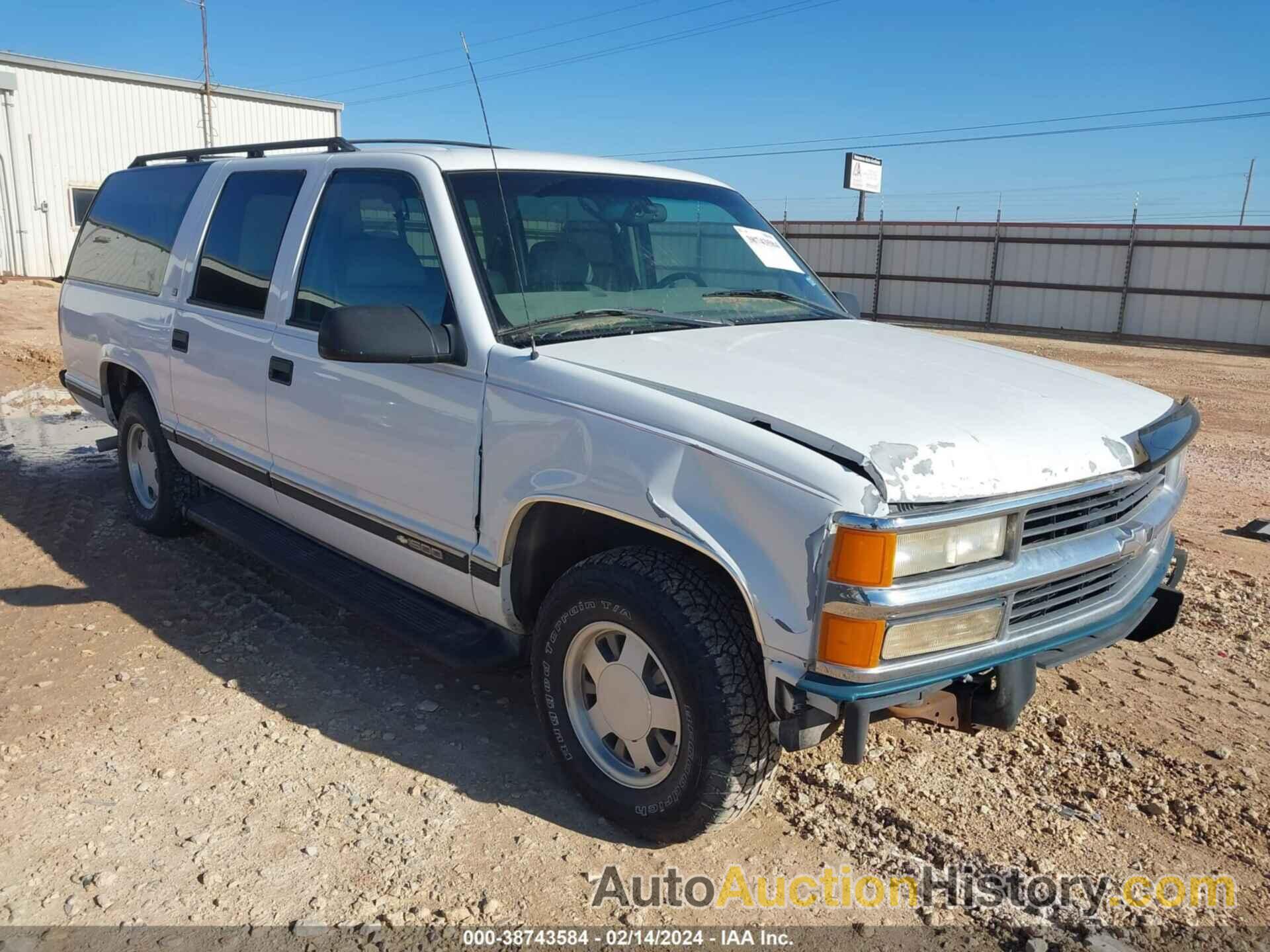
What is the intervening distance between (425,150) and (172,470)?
267 centimetres

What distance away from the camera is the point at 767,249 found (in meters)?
4.48

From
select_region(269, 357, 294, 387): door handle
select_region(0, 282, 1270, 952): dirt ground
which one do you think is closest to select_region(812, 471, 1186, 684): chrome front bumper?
select_region(0, 282, 1270, 952): dirt ground

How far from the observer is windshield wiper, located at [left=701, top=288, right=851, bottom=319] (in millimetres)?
4051

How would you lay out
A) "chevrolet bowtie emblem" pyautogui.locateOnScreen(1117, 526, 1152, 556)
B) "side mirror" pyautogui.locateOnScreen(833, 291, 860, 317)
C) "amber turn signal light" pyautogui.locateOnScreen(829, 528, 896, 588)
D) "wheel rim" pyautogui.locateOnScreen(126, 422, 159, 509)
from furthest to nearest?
"wheel rim" pyautogui.locateOnScreen(126, 422, 159, 509) < "side mirror" pyautogui.locateOnScreen(833, 291, 860, 317) < "chevrolet bowtie emblem" pyautogui.locateOnScreen(1117, 526, 1152, 556) < "amber turn signal light" pyautogui.locateOnScreen(829, 528, 896, 588)

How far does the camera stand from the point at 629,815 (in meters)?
3.09

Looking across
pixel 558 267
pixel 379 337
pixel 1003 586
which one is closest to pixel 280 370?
pixel 379 337

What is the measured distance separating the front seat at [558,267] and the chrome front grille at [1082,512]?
1782mm

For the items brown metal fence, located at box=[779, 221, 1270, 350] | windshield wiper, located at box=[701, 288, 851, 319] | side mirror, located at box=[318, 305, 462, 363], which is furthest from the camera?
brown metal fence, located at box=[779, 221, 1270, 350]

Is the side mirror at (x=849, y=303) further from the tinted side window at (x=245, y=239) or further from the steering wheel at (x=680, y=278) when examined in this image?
the tinted side window at (x=245, y=239)

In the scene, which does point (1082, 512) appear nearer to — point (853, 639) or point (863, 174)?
point (853, 639)

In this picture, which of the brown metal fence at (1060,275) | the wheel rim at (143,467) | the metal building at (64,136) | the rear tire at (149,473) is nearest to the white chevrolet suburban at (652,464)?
the rear tire at (149,473)

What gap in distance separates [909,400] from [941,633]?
68 cm

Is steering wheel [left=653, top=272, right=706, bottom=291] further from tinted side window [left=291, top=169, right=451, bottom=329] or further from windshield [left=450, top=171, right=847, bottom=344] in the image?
tinted side window [left=291, top=169, right=451, bottom=329]

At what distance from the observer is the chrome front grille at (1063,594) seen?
2.75m
